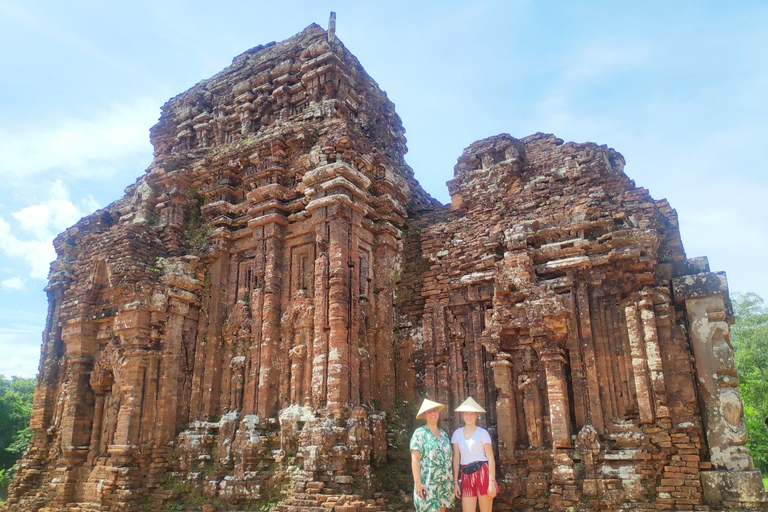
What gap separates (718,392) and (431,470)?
497 centimetres

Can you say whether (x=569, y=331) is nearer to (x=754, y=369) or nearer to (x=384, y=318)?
(x=384, y=318)

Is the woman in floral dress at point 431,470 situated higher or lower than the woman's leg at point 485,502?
higher

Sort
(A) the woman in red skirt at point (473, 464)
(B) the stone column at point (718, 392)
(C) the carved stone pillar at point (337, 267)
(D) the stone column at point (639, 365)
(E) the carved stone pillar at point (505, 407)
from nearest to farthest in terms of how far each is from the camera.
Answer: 1. (A) the woman in red skirt at point (473, 464)
2. (B) the stone column at point (718, 392)
3. (D) the stone column at point (639, 365)
4. (E) the carved stone pillar at point (505, 407)
5. (C) the carved stone pillar at point (337, 267)

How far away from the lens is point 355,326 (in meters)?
11.3

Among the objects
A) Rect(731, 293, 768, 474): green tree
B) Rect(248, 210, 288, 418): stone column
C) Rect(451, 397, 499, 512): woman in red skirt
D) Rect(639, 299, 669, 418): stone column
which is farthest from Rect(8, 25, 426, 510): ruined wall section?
Rect(731, 293, 768, 474): green tree

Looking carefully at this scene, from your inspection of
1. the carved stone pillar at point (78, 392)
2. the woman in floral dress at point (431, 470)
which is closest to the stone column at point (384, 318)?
the woman in floral dress at point (431, 470)

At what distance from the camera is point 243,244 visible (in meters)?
13.7

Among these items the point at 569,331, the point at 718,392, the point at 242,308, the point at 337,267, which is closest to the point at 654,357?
the point at 718,392

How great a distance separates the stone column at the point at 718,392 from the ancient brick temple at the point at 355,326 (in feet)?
0.10

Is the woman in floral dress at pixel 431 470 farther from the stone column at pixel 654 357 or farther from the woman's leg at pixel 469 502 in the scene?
the stone column at pixel 654 357

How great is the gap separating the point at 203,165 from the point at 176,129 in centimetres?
282

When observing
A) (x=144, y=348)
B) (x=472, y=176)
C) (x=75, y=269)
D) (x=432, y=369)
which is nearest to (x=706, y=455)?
(x=432, y=369)

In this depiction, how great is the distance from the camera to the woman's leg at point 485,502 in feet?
25.9

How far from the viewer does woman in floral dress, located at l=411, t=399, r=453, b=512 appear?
24.7ft
